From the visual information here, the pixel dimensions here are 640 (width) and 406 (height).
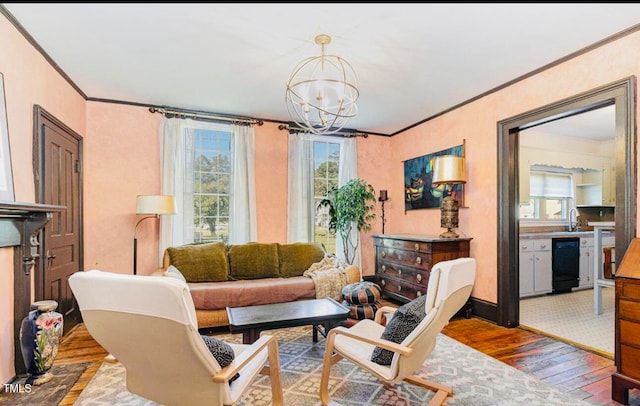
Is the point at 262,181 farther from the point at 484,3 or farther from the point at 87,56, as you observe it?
the point at 484,3

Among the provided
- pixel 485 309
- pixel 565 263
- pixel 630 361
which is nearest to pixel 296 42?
pixel 630 361

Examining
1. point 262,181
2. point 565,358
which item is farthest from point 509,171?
point 262,181

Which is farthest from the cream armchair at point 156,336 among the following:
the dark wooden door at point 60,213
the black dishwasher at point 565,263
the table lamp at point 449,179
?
the black dishwasher at point 565,263

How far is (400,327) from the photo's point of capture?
6.55 ft

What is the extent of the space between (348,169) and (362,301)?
8.22 ft

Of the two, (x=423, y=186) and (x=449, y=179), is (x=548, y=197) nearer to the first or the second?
(x=423, y=186)

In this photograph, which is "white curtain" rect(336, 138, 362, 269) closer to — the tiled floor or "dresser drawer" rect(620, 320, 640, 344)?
the tiled floor

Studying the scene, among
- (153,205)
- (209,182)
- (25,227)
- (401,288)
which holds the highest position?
(209,182)

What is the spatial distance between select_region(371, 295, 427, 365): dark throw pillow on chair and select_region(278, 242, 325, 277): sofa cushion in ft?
7.71

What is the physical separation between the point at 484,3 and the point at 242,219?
3.62 m

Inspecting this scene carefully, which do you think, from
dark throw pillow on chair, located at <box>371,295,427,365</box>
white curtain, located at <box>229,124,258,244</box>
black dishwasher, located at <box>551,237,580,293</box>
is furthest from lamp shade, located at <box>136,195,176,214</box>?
black dishwasher, located at <box>551,237,580,293</box>

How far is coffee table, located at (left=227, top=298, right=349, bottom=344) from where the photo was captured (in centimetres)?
250

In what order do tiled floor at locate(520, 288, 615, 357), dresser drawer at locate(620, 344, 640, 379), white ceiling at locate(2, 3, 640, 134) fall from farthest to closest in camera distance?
1. tiled floor at locate(520, 288, 615, 357)
2. white ceiling at locate(2, 3, 640, 134)
3. dresser drawer at locate(620, 344, 640, 379)
